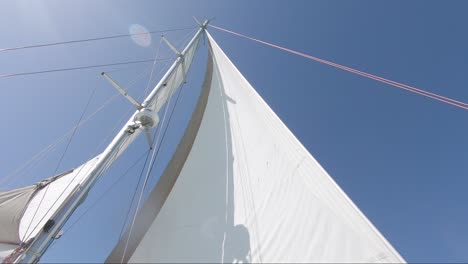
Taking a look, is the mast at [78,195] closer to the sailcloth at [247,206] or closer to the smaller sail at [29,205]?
the smaller sail at [29,205]

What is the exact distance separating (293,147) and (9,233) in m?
3.08

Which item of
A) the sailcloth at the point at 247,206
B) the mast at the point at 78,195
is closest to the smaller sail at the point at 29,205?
the mast at the point at 78,195

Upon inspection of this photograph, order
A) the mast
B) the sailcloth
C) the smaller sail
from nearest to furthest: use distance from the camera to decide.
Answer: the sailcloth < the mast < the smaller sail

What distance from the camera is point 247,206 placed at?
6.10 ft

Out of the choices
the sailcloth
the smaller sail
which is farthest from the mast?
the sailcloth

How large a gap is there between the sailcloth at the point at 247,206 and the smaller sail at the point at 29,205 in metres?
0.85

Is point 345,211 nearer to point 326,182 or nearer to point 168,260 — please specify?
point 326,182

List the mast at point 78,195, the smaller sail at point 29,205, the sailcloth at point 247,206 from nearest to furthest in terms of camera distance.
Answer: the sailcloth at point 247,206
the mast at point 78,195
the smaller sail at point 29,205

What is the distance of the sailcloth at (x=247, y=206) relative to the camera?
4.19ft

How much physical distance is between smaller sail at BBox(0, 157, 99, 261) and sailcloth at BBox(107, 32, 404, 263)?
0.85 m

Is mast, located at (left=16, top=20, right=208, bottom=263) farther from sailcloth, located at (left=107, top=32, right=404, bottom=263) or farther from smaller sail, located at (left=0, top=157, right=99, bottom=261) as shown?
sailcloth, located at (left=107, top=32, right=404, bottom=263)

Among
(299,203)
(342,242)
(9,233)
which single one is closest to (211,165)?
(299,203)

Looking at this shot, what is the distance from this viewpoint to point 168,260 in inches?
70.2

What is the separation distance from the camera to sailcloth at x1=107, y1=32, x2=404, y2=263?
4.19 feet
